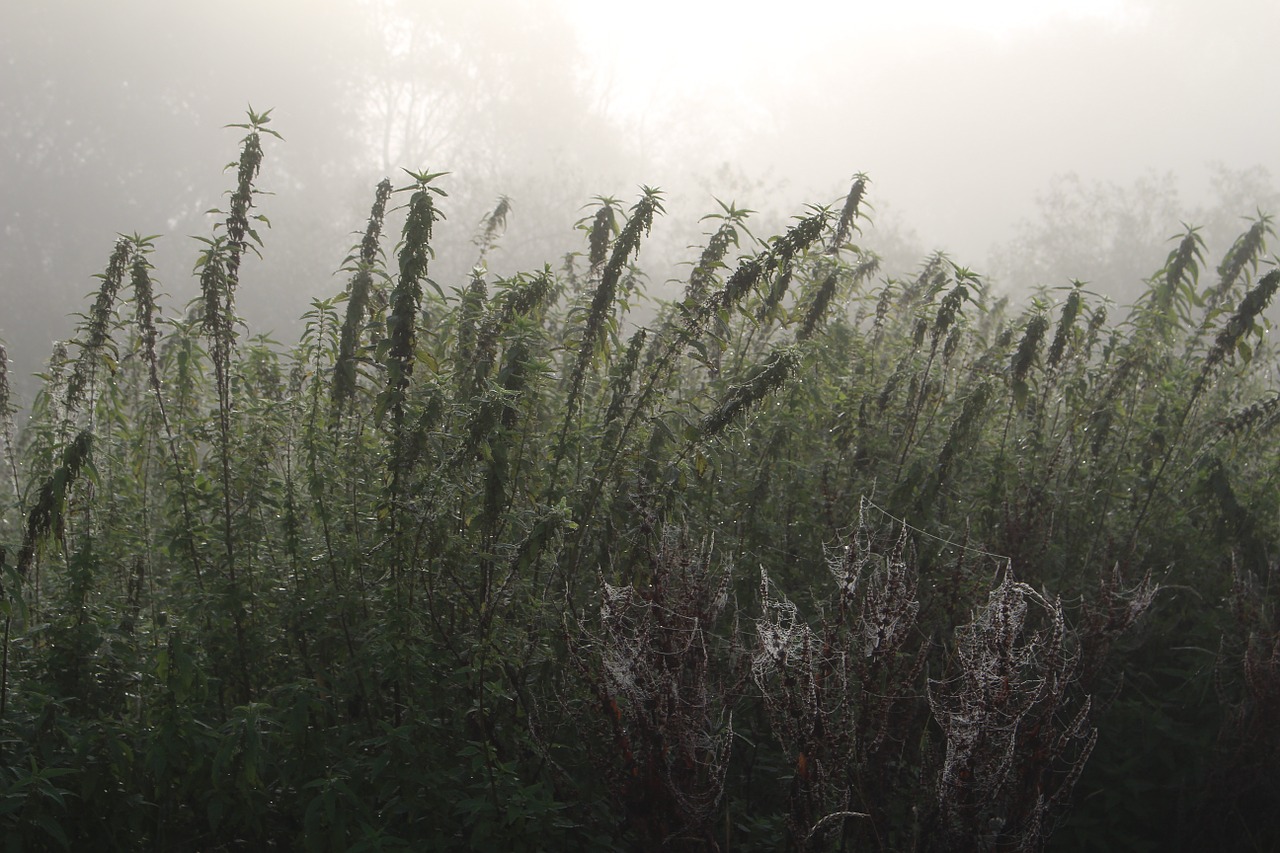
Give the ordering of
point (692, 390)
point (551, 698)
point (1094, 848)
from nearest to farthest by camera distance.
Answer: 1. point (551, 698)
2. point (1094, 848)
3. point (692, 390)

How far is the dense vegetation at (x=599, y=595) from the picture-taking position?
112 inches

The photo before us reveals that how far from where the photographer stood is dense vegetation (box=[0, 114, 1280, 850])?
2.86 meters

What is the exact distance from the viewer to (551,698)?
3898mm

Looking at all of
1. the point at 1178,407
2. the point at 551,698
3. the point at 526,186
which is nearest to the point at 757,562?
the point at 551,698

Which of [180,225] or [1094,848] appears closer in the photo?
[1094,848]

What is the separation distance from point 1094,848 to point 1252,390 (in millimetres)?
4455

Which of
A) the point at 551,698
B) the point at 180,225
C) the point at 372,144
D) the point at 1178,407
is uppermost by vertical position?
the point at 372,144

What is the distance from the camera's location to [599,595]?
3.58 m

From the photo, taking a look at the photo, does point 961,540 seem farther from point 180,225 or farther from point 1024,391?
point 180,225

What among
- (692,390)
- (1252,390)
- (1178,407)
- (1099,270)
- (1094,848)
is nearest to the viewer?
(1094,848)

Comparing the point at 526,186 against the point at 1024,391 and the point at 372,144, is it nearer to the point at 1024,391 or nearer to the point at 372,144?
the point at 372,144

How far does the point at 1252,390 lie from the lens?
291 inches

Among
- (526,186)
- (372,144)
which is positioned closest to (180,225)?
(372,144)

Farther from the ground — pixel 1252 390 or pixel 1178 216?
pixel 1178 216
